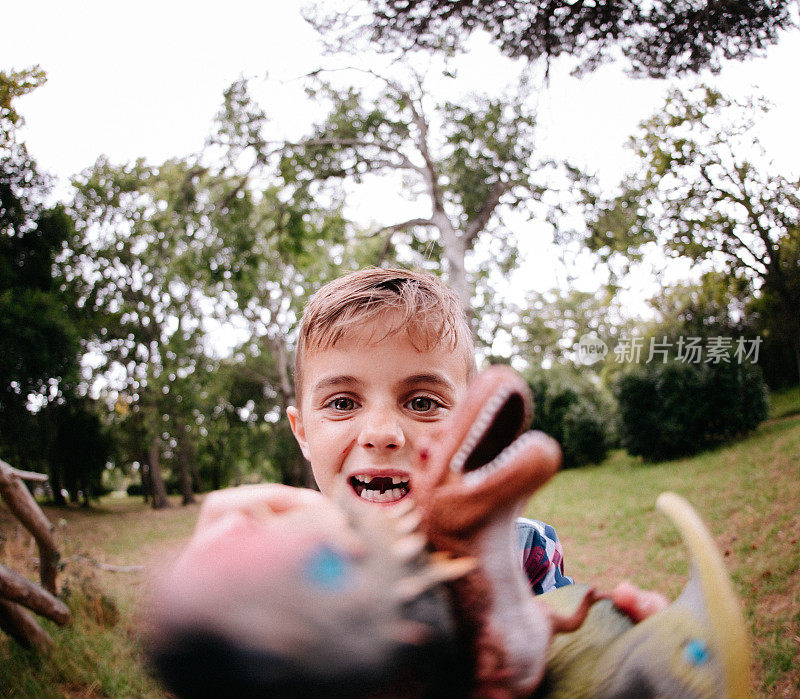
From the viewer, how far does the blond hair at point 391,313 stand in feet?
4.02

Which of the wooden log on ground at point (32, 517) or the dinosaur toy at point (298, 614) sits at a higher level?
the dinosaur toy at point (298, 614)

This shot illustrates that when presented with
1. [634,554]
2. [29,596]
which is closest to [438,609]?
[29,596]

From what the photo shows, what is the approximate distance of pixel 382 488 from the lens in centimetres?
115

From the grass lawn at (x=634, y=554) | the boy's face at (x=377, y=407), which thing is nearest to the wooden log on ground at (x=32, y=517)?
the grass lawn at (x=634, y=554)

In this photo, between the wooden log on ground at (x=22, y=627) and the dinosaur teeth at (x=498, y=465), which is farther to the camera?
the wooden log on ground at (x=22, y=627)

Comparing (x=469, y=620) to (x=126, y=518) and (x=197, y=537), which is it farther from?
(x=126, y=518)

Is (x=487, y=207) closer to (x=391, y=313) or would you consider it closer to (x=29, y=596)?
(x=29, y=596)

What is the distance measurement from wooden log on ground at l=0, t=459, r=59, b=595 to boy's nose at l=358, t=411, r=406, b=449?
528cm

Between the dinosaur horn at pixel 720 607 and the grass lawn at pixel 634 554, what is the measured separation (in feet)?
0.57

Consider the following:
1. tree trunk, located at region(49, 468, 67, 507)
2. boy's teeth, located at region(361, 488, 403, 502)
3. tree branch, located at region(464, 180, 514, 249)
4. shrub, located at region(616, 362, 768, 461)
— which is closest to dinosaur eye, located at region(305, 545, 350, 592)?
boy's teeth, located at region(361, 488, 403, 502)

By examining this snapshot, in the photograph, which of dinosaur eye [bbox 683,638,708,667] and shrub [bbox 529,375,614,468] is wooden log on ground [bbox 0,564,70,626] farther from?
shrub [bbox 529,375,614,468]

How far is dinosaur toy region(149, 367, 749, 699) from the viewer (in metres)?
0.47

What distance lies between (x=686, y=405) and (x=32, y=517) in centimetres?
1507

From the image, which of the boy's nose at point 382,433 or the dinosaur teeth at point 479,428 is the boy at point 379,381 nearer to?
the boy's nose at point 382,433
